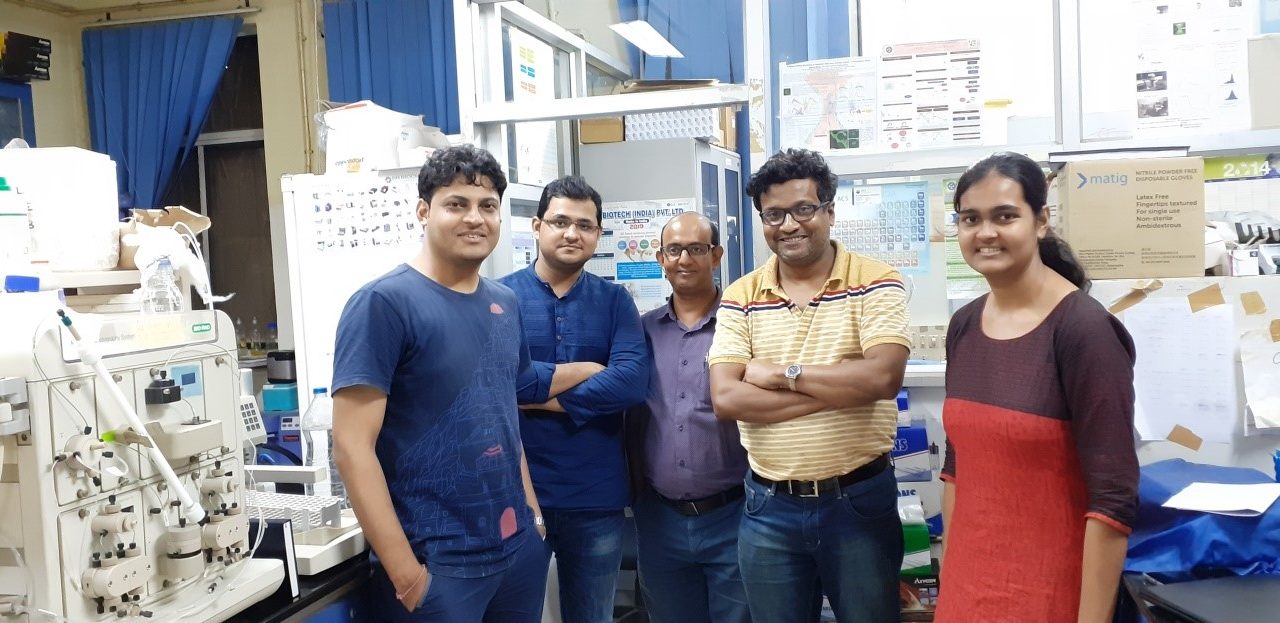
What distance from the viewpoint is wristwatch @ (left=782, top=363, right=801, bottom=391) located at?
1839mm

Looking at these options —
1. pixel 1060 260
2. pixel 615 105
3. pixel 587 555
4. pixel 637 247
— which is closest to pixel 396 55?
pixel 637 247

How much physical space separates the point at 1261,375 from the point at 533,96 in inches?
97.2

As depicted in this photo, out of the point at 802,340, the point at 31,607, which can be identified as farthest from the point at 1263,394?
the point at 31,607

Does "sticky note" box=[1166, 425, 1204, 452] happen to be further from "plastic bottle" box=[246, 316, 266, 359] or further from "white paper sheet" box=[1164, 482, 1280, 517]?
"plastic bottle" box=[246, 316, 266, 359]

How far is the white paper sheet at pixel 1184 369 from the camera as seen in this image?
2025mm

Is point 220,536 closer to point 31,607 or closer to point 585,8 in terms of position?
point 31,607

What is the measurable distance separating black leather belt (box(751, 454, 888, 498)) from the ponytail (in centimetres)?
56

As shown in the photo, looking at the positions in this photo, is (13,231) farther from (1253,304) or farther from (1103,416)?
(1253,304)

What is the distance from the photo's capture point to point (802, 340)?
1943mm

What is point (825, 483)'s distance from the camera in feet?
6.06

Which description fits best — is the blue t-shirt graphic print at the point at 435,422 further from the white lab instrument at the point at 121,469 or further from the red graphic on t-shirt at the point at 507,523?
the white lab instrument at the point at 121,469

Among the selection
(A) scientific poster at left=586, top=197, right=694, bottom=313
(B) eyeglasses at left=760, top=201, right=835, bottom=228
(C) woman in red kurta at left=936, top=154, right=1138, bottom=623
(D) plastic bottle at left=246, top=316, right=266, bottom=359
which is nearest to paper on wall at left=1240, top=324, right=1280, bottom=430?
(C) woman in red kurta at left=936, top=154, right=1138, bottom=623

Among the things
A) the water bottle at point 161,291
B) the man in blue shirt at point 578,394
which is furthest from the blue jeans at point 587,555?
the water bottle at point 161,291

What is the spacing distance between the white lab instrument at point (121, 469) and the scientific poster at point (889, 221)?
6.82 feet
